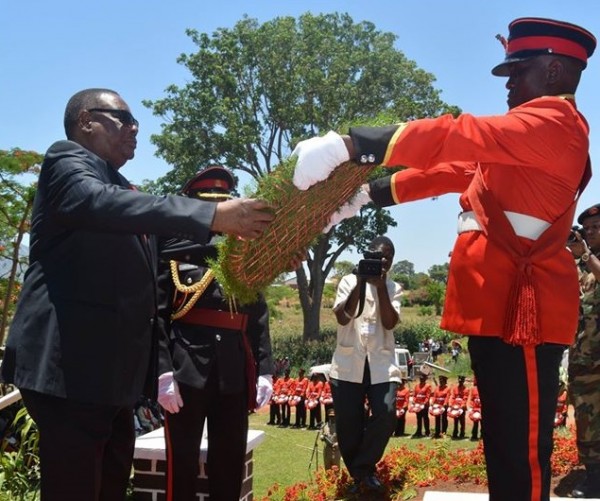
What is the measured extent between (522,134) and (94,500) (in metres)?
1.97

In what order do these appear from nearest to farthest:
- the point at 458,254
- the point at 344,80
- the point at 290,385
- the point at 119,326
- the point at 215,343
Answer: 1. the point at 119,326
2. the point at 458,254
3. the point at 215,343
4. the point at 290,385
5. the point at 344,80

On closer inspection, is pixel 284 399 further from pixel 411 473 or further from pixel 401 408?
pixel 411 473

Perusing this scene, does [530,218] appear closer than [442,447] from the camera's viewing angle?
Yes

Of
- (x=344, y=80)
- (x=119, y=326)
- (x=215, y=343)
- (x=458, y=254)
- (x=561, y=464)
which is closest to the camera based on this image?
(x=119, y=326)

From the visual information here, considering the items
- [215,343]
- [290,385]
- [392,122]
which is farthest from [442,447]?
[290,385]

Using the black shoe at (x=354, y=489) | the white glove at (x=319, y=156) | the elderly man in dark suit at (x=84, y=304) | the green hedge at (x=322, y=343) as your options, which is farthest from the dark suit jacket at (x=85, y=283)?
the green hedge at (x=322, y=343)

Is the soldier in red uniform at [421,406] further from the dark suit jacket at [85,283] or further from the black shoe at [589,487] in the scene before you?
the dark suit jacket at [85,283]

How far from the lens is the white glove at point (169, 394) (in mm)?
3947

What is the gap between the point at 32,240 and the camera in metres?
2.84

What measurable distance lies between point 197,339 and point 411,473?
8.24 feet

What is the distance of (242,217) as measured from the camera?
8.89 ft

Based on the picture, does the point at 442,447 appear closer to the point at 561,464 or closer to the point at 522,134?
the point at 561,464

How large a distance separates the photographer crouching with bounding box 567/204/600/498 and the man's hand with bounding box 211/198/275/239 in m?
3.61

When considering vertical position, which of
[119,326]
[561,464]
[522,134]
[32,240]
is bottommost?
[561,464]
